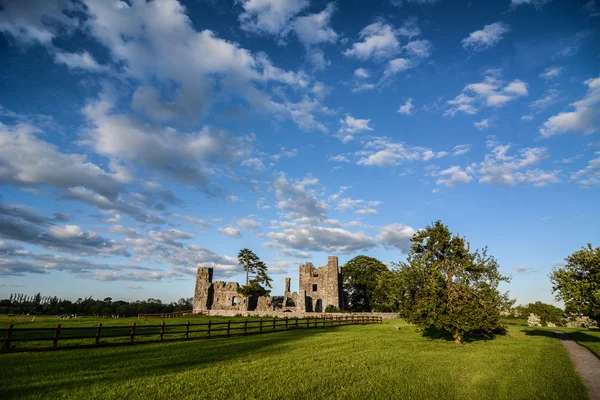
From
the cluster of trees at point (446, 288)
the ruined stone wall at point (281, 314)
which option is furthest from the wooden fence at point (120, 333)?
the cluster of trees at point (446, 288)

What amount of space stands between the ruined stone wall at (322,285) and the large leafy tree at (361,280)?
5756mm

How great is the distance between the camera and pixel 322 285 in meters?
56.3

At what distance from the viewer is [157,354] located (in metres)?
13.6

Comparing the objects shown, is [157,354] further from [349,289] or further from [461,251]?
[349,289]

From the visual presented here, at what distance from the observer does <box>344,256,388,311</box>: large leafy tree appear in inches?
2395

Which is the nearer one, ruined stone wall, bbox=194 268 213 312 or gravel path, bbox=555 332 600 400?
gravel path, bbox=555 332 600 400

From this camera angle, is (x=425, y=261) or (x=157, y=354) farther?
(x=425, y=261)

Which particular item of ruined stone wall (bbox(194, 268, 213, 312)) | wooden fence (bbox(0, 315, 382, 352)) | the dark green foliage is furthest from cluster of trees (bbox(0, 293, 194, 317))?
the dark green foliage

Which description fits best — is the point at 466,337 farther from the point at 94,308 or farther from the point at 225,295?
the point at 94,308

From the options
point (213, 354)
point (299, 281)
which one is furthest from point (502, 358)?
point (299, 281)

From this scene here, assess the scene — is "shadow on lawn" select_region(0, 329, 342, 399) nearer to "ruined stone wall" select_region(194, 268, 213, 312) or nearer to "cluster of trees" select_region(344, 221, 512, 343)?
"cluster of trees" select_region(344, 221, 512, 343)

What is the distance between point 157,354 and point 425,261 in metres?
16.3

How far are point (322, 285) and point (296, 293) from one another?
5.06 metres

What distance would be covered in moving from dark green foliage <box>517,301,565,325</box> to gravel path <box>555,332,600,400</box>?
222 ft
